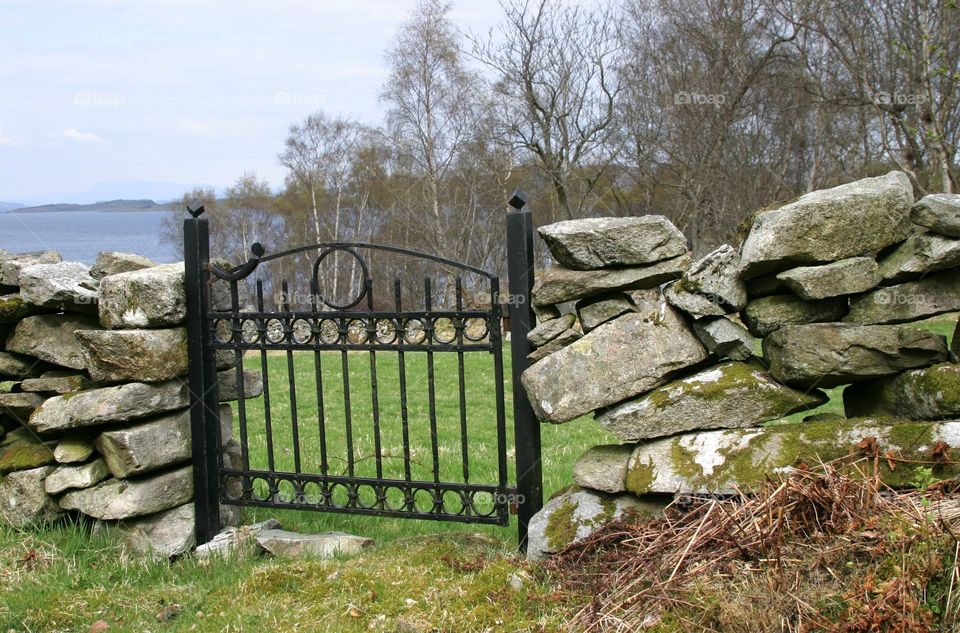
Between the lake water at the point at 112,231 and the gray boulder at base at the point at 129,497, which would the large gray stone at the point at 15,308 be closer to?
the gray boulder at base at the point at 129,497

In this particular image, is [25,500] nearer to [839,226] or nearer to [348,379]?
[348,379]

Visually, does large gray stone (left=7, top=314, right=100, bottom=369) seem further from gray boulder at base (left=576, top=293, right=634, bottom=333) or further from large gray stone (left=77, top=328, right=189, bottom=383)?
gray boulder at base (left=576, top=293, right=634, bottom=333)

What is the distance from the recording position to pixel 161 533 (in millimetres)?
4871

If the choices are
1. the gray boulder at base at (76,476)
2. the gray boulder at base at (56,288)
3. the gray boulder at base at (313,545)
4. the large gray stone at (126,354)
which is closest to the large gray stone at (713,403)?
the gray boulder at base at (313,545)

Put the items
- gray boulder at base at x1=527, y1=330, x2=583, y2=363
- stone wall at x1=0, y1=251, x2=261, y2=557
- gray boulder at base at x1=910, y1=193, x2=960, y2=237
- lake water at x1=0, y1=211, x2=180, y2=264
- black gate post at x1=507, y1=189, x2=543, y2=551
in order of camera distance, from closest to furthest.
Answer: gray boulder at base at x1=910, y1=193, x2=960, y2=237
gray boulder at base at x1=527, y1=330, x2=583, y2=363
black gate post at x1=507, y1=189, x2=543, y2=551
stone wall at x1=0, y1=251, x2=261, y2=557
lake water at x1=0, y1=211, x2=180, y2=264

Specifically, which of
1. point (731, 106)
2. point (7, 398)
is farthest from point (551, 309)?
point (731, 106)

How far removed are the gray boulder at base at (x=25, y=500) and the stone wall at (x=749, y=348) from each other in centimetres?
315

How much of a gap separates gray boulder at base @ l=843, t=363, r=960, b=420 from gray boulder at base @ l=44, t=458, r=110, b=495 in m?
4.45

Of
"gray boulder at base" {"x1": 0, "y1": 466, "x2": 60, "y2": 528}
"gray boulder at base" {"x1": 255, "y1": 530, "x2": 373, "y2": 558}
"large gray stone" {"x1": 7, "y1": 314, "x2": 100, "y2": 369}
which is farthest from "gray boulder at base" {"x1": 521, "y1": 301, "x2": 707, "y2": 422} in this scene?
"gray boulder at base" {"x1": 0, "y1": 466, "x2": 60, "y2": 528}

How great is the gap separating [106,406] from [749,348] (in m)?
3.66

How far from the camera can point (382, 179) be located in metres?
29.7

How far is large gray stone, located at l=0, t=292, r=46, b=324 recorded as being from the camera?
4887 millimetres

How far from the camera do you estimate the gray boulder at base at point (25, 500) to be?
4.86m

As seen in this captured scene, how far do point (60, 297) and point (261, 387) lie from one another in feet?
4.48
